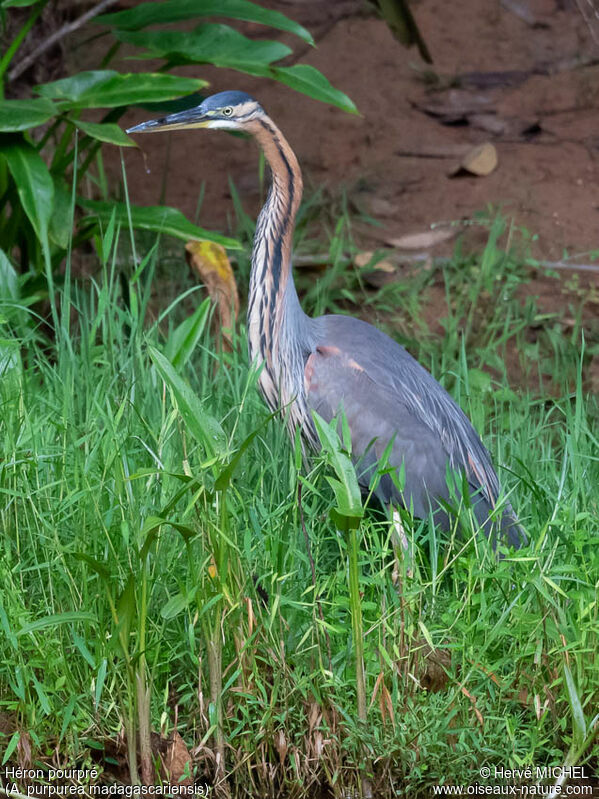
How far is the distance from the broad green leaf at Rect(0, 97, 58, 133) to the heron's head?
67 cm

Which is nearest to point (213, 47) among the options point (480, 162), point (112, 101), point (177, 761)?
point (112, 101)

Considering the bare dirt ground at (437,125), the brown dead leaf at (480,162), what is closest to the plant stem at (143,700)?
the bare dirt ground at (437,125)

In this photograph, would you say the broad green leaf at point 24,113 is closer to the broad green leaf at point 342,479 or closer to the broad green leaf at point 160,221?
the broad green leaf at point 160,221

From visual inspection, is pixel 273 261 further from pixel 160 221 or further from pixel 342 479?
pixel 342 479

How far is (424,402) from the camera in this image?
3.35 metres

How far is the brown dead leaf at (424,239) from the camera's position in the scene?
18.1ft

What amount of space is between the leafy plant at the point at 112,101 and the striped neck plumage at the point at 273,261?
0.53 meters

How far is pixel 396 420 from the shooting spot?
10.7 feet

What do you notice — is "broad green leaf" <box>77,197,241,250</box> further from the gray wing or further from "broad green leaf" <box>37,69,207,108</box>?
the gray wing

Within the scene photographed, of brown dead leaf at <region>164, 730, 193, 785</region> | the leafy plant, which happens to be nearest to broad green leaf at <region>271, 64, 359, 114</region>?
the leafy plant

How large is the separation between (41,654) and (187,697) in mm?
336

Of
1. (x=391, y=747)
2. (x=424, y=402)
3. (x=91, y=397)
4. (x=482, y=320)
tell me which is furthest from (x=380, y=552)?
(x=482, y=320)

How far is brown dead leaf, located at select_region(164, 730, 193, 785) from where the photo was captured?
240cm

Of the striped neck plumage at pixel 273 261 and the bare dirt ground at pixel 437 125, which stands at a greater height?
the striped neck plumage at pixel 273 261
